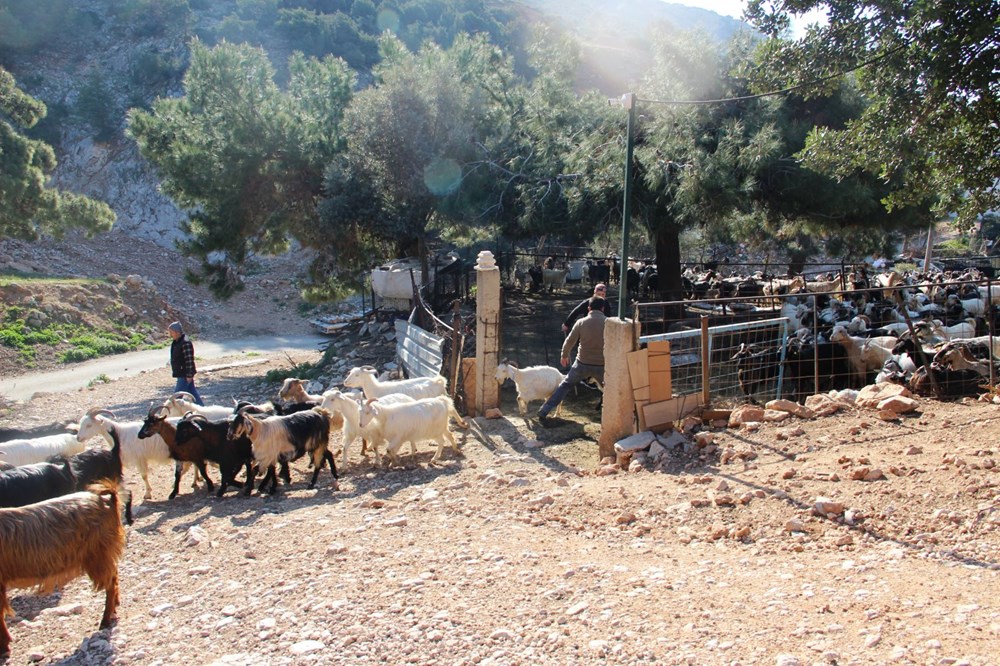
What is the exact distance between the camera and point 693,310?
18.2 meters

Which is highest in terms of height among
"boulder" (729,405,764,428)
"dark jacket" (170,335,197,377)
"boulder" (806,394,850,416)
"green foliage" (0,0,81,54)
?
"green foliage" (0,0,81,54)

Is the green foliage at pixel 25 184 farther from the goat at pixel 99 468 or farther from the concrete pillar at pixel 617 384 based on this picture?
the concrete pillar at pixel 617 384

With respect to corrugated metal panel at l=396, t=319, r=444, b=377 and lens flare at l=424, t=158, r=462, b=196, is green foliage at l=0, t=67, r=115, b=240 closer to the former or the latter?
lens flare at l=424, t=158, r=462, b=196

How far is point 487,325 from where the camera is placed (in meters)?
10.1

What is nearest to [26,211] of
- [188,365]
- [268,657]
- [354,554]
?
[188,365]

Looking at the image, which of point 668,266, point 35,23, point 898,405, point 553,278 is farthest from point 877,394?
point 35,23

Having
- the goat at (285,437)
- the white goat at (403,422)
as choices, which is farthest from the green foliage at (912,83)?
the goat at (285,437)

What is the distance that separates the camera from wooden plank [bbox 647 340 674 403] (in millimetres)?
7938

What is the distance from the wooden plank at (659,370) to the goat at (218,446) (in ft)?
13.2

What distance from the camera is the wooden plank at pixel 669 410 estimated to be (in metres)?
7.95

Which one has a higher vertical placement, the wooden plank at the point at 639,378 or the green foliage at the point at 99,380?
the wooden plank at the point at 639,378

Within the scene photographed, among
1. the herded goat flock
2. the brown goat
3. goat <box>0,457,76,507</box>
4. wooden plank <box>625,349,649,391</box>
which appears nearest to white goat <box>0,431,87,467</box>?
goat <box>0,457,76,507</box>

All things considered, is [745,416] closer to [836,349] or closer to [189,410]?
[836,349]

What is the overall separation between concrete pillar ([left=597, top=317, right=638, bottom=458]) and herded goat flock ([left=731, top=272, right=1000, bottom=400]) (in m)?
1.50
